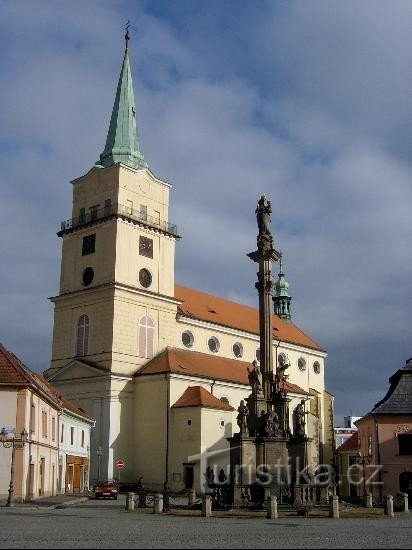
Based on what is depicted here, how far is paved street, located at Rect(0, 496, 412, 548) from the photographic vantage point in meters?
14.9

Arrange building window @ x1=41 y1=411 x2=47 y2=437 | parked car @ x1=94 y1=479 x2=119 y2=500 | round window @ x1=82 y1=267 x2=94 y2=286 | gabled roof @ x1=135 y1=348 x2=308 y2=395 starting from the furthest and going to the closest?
1. round window @ x1=82 y1=267 x2=94 y2=286
2. gabled roof @ x1=135 y1=348 x2=308 y2=395
3. parked car @ x1=94 y1=479 x2=119 y2=500
4. building window @ x1=41 y1=411 x2=47 y2=437

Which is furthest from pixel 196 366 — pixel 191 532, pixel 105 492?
pixel 191 532

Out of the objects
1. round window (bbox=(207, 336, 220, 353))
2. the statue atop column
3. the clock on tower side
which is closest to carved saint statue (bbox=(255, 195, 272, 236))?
the statue atop column

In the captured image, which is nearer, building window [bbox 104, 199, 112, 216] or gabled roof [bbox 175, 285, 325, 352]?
building window [bbox 104, 199, 112, 216]

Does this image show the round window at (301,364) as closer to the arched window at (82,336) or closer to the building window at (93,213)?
the arched window at (82,336)

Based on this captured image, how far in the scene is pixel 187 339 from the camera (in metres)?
56.8

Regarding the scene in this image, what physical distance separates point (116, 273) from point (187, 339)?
340 inches

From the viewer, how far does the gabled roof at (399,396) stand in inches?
1638

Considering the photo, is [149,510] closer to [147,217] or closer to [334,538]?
[334,538]

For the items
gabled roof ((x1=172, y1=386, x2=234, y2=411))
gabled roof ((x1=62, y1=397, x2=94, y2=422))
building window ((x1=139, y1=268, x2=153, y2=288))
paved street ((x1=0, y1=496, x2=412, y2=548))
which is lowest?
paved street ((x1=0, y1=496, x2=412, y2=548))

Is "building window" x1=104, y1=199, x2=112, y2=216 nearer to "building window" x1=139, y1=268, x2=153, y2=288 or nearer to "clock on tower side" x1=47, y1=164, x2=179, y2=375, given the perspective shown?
"clock on tower side" x1=47, y1=164, x2=179, y2=375

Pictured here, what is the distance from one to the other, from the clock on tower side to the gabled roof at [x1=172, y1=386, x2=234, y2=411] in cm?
424

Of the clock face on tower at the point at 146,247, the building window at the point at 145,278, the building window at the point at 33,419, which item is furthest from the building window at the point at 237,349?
the building window at the point at 33,419

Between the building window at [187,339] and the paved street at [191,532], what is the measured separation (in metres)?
31.8
